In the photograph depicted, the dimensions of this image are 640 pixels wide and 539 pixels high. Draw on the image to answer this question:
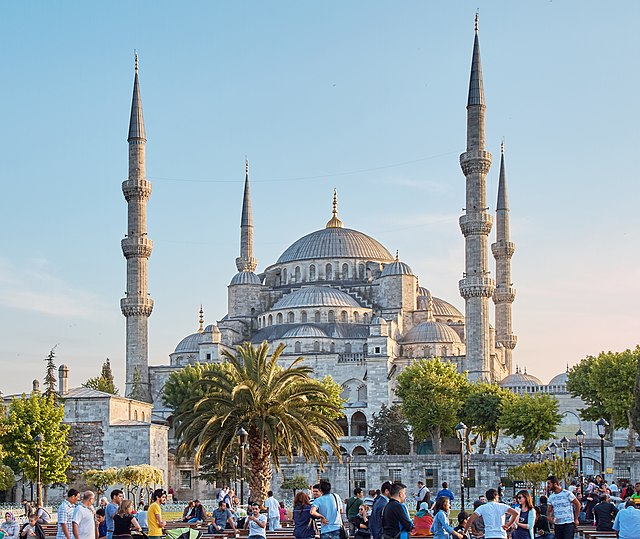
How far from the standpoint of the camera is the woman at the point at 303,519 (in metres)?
12.2

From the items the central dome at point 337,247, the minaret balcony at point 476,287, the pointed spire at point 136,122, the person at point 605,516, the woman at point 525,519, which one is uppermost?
the pointed spire at point 136,122

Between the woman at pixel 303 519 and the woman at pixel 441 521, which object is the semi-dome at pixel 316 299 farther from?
the woman at pixel 303 519

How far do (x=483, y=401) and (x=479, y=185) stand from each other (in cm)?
1242

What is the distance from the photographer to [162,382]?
209ft

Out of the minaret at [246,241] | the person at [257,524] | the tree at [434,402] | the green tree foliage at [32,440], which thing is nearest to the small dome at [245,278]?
the minaret at [246,241]

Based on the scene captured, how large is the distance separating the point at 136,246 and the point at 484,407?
20.6 meters

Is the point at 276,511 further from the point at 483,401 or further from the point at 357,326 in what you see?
the point at 357,326

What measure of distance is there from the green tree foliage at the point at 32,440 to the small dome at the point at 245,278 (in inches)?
1327

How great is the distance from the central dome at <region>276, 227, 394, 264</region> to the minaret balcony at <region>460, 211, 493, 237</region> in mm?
18739

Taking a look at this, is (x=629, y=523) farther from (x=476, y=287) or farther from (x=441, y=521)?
(x=476, y=287)

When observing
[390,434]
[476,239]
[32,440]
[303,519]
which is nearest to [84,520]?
[303,519]

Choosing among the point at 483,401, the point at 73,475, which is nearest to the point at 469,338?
the point at 483,401

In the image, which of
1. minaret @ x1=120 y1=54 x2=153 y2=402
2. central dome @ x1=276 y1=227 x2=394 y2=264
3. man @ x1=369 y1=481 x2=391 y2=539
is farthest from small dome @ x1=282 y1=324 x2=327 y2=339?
man @ x1=369 y1=481 x2=391 y2=539

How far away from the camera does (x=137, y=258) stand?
57188 millimetres
